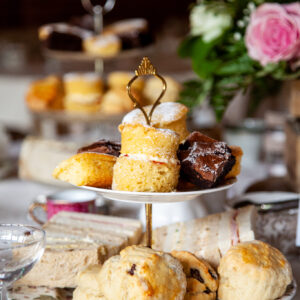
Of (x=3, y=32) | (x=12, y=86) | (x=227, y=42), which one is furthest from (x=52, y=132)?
(x=3, y=32)

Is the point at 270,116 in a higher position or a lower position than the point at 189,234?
higher

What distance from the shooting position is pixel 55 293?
0.83 m

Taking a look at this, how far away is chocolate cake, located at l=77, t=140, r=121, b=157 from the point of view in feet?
2.58

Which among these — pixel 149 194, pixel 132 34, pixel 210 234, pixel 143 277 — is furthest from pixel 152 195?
pixel 132 34

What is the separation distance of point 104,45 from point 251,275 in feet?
4.68

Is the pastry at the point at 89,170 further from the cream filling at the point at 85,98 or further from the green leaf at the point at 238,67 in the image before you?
the cream filling at the point at 85,98

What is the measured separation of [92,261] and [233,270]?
0.78 ft

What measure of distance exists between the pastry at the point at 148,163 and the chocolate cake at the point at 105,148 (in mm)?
72

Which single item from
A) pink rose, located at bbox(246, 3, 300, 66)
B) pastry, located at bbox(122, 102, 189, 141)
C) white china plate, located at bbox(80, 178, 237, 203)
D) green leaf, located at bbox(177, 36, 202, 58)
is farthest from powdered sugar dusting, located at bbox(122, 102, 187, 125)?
green leaf, located at bbox(177, 36, 202, 58)

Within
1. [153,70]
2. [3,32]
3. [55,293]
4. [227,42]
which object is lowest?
[55,293]

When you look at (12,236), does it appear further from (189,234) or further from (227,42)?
(227,42)

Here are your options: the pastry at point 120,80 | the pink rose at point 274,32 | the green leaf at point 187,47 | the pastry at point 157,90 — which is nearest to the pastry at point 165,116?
the pink rose at point 274,32

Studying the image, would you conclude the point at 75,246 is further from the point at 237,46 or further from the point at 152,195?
the point at 237,46

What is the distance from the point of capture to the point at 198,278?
728 millimetres
